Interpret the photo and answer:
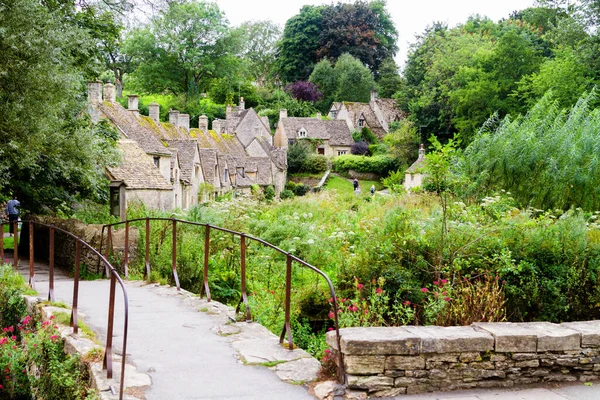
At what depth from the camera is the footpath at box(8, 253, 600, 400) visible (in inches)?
A: 218

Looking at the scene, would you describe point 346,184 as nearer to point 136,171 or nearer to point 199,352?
point 136,171

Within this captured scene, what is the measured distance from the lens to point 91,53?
59.0 feet

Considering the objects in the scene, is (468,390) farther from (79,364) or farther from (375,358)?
(79,364)

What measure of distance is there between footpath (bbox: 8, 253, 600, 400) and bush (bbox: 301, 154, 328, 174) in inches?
2238

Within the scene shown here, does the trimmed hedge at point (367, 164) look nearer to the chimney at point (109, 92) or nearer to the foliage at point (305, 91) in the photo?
the foliage at point (305, 91)

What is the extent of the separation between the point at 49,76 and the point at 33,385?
8.25 meters

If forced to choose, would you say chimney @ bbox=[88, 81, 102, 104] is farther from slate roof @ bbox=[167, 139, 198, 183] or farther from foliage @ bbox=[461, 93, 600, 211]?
foliage @ bbox=[461, 93, 600, 211]

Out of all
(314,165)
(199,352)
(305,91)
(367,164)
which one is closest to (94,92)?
(199,352)

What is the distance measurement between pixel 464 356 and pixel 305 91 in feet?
270

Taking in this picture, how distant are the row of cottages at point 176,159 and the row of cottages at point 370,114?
17.7m

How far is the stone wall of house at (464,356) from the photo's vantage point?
556cm

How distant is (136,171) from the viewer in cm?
2870

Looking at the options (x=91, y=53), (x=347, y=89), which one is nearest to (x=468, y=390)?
(x=91, y=53)

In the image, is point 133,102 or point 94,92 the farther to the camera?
point 133,102
